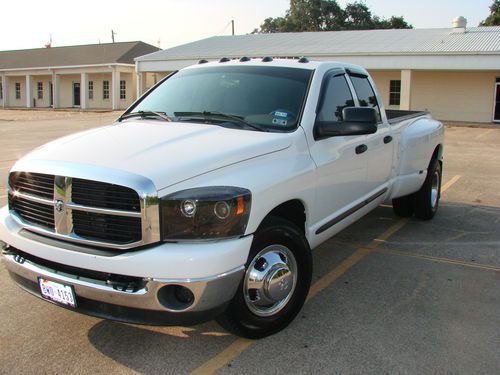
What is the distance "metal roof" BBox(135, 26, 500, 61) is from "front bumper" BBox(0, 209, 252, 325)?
25682 millimetres

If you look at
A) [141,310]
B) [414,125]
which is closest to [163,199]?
[141,310]

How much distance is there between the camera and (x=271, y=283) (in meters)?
3.54

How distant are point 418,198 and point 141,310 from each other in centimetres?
499

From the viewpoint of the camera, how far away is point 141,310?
303 centimetres

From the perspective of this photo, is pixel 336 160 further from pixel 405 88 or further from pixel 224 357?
pixel 405 88

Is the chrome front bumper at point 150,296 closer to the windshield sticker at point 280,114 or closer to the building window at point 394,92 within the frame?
the windshield sticker at point 280,114

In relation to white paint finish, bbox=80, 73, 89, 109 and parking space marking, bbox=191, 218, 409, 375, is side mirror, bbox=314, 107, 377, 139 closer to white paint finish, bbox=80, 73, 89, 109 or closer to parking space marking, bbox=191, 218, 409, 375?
parking space marking, bbox=191, 218, 409, 375

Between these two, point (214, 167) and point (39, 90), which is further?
point (39, 90)

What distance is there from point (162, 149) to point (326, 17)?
6528cm

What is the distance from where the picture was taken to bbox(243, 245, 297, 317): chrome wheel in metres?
3.46

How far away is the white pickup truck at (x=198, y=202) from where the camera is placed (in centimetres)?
303

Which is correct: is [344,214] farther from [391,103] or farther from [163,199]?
[391,103]

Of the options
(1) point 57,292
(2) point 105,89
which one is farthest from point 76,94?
(1) point 57,292

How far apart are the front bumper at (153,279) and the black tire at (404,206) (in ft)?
14.8
